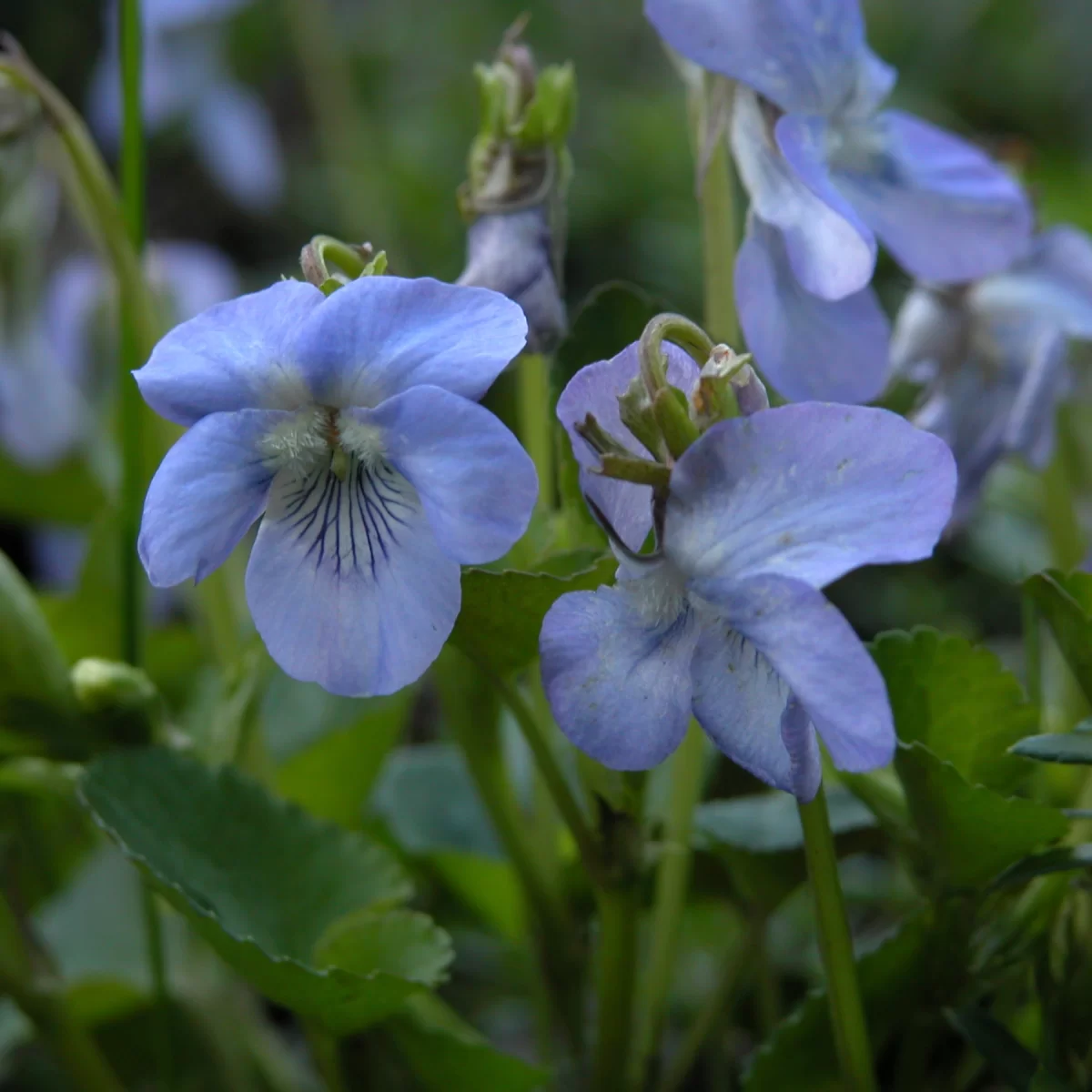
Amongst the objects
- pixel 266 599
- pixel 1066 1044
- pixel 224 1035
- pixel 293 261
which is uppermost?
pixel 266 599

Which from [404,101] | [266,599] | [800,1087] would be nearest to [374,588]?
[266,599]

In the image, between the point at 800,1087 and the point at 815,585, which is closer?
the point at 815,585

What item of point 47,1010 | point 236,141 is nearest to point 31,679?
point 47,1010

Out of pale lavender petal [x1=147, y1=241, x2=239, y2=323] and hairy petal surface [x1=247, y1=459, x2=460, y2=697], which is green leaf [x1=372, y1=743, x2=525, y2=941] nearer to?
hairy petal surface [x1=247, y1=459, x2=460, y2=697]

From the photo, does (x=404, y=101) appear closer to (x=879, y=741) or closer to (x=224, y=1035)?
(x=224, y=1035)

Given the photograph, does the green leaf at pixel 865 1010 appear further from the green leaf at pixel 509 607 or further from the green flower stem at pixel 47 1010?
the green flower stem at pixel 47 1010

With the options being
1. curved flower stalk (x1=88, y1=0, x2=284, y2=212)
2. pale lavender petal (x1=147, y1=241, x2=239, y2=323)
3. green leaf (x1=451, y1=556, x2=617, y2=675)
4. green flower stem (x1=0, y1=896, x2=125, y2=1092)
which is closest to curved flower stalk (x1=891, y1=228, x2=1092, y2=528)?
green leaf (x1=451, y1=556, x2=617, y2=675)

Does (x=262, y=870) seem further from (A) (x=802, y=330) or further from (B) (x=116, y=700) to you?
(A) (x=802, y=330)
